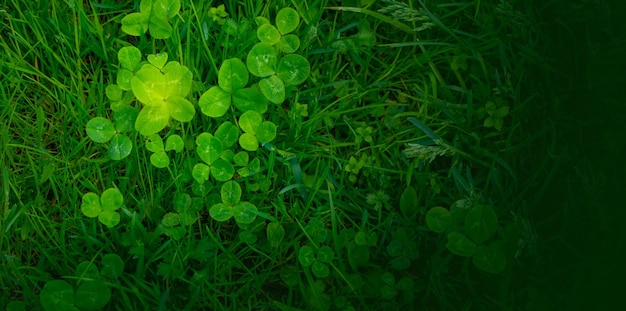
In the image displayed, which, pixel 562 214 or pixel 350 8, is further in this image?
pixel 350 8

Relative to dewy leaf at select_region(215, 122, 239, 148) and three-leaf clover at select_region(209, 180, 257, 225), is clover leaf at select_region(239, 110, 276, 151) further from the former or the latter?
three-leaf clover at select_region(209, 180, 257, 225)

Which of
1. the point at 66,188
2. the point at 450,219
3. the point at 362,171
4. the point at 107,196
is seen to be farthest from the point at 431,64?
the point at 66,188

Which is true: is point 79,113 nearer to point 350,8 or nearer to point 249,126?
point 249,126

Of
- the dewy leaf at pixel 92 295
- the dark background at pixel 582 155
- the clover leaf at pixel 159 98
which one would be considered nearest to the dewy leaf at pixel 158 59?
the clover leaf at pixel 159 98

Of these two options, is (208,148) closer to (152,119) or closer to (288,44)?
(152,119)

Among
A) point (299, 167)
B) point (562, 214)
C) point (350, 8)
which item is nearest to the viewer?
point (562, 214)

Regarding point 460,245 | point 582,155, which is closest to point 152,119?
point 460,245
